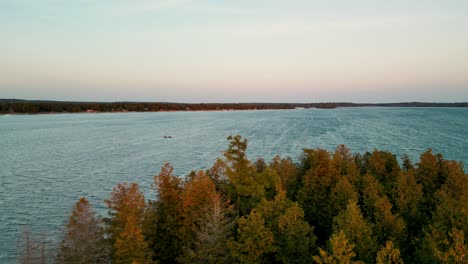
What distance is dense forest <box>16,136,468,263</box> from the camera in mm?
23500

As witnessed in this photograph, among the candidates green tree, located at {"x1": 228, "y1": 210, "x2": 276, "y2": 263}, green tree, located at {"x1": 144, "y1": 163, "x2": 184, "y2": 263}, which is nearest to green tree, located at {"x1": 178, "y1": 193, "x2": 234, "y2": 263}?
green tree, located at {"x1": 228, "y1": 210, "x2": 276, "y2": 263}

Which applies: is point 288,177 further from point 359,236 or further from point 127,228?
point 127,228

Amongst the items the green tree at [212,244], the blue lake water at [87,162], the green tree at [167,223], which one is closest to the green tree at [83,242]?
the green tree at [167,223]

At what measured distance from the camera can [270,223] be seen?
30828 mm

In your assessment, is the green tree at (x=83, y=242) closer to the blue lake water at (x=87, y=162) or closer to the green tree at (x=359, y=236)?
the blue lake water at (x=87, y=162)

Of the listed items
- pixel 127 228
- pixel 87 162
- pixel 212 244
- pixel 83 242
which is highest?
pixel 127 228

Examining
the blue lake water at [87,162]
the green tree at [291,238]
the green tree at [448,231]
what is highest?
the green tree at [448,231]

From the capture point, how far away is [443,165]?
42969 millimetres

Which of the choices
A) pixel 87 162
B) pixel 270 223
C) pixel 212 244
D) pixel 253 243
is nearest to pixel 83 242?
pixel 212 244

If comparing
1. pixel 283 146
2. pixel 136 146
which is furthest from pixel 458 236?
pixel 136 146

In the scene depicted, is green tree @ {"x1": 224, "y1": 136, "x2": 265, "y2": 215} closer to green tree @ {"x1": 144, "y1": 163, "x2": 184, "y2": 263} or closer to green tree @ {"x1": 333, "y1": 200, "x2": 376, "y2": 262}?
green tree @ {"x1": 144, "y1": 163, "x2": 184, "y2": 263}

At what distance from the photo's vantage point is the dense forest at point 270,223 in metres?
23.5

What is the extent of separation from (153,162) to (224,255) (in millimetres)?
51899

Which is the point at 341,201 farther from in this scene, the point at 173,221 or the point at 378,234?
the point at 173,221
